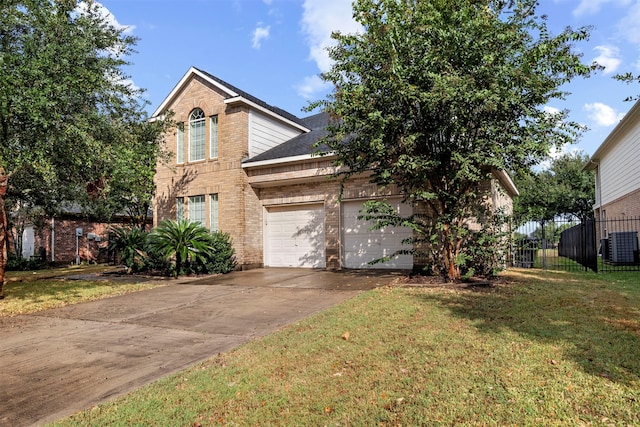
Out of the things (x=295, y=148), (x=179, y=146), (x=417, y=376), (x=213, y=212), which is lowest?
(x=417, y=376)

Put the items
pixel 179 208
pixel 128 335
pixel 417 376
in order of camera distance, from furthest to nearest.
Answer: pixel 179 208, pixel 128 335, pixel 417 376

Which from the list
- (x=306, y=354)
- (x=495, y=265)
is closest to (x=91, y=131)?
(x=306, y=354)

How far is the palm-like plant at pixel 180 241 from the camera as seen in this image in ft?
38.0

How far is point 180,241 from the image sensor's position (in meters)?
11.7

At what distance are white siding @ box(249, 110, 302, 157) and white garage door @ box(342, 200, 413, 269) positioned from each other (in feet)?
13.4

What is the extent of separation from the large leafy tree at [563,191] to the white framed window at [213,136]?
85.8ft

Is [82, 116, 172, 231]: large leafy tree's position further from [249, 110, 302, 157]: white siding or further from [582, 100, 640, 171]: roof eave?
[582, 100, 640, 171]: roof eave

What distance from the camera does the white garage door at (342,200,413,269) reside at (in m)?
12.3

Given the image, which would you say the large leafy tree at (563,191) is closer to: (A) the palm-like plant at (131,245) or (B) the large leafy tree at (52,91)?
(A) the palm-like plant at (131,245)

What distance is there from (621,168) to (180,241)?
1908cm

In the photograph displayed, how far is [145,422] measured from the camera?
300 centimetres

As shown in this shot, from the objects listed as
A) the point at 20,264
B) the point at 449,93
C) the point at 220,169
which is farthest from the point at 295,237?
the point at 20,264

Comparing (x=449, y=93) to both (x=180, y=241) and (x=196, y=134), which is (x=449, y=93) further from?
(x=196, y=134)

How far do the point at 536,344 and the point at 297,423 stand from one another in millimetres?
3048
